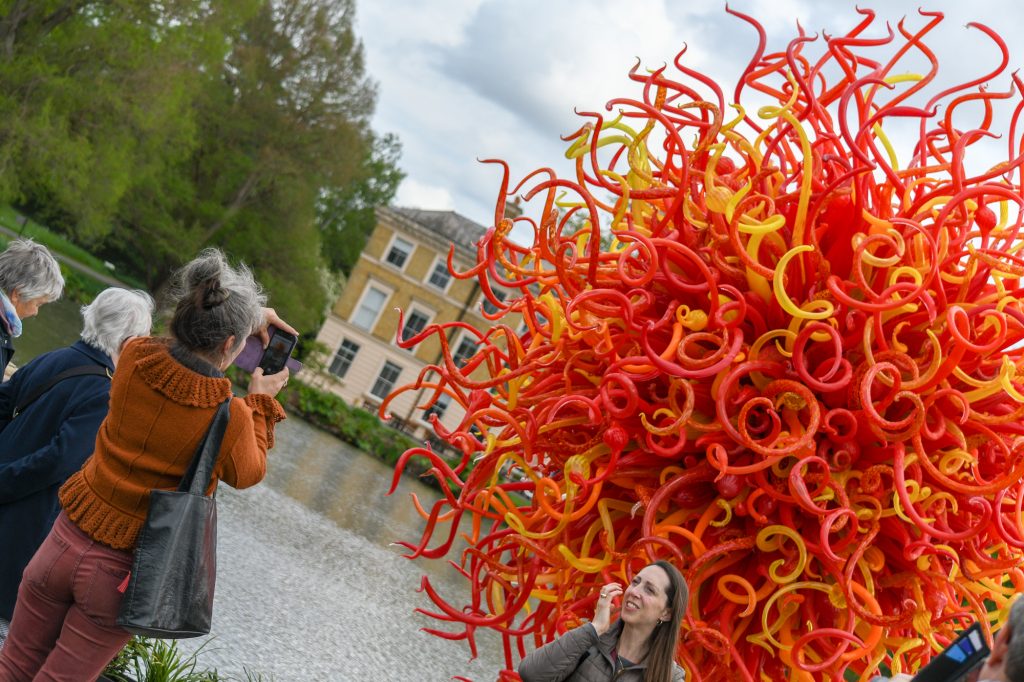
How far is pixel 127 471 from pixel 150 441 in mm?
107

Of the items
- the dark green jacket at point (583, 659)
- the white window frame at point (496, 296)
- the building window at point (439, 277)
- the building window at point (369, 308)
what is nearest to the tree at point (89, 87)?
the white window frame at point (496, 296)

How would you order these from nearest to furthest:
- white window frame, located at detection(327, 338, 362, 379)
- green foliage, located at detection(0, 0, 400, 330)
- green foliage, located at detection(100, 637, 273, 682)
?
green foliage, located at detection(100, 637, 273, 682), green foliage, located at detection(0, 0, 400, 330), white window frame, located at detection(327, 338, 362, 379)

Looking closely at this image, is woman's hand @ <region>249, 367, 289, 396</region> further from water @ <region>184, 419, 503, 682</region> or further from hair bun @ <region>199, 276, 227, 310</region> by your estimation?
water @ <region>184, 419, 503, 682</region>

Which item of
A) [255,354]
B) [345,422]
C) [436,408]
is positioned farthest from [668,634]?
[436,408]

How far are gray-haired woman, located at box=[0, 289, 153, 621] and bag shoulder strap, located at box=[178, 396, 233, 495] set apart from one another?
3.94ft

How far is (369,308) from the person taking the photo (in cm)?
4034

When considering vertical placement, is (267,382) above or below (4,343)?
above

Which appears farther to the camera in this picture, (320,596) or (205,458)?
(320,596)

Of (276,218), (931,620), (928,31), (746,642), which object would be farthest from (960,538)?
(276,218)

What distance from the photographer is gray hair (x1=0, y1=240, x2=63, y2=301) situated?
14.2 ft

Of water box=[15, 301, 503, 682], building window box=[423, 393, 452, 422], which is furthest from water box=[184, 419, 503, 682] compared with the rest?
building window box=[423, 393, 452, 422]

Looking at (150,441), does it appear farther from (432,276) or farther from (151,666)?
(432,276)

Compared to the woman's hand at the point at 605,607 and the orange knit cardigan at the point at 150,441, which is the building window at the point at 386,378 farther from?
the woman's hand at the point at 605,607

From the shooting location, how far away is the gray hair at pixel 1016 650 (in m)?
1.61
